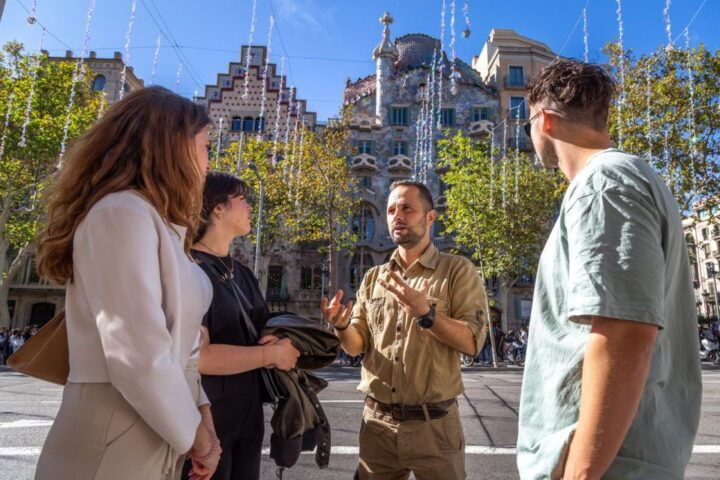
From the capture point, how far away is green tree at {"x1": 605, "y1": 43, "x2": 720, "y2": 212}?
18.7m

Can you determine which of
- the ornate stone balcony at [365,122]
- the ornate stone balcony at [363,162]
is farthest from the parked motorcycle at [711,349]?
the ornate stone balcony at [365,122]

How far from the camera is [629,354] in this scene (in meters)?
1.25

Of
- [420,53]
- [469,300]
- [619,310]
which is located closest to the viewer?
[619,310]

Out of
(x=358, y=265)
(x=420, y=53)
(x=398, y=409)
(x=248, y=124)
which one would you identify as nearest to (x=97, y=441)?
(x=398, y=409)

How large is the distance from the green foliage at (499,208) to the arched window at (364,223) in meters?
7.63

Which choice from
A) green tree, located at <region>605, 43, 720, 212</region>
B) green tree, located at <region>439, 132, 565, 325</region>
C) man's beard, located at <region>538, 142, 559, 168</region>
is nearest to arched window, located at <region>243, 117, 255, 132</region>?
green tree, located at <region>439, 132, 565, 325</region>

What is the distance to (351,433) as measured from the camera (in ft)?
19.9

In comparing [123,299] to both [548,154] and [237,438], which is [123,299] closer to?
[237,438]

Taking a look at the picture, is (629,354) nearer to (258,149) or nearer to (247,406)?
(247,406)

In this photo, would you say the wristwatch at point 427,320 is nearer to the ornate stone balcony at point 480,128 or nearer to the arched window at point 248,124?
the arched window at point 248,124

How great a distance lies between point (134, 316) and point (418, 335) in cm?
178

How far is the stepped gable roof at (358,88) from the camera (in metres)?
38.3

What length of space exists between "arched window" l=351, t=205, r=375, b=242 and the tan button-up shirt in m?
30.4

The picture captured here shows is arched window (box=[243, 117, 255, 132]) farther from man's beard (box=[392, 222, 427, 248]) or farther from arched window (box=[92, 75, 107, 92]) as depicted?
man's beard (box=[392, 222, 427, 248])
